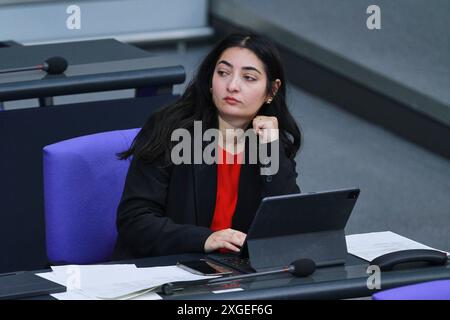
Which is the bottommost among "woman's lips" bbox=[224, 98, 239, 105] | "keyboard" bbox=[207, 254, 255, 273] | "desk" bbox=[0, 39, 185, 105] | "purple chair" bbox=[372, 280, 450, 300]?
"keyboard" bbox=[207, 254, 255, 273]

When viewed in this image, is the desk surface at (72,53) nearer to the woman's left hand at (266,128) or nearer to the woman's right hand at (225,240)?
the woman's left hand at (266,128)

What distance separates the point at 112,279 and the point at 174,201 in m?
0.56

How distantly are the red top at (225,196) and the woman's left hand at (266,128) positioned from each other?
0.09 metres

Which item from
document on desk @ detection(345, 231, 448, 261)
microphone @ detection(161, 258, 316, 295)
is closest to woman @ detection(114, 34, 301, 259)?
document on desk @ detection(345, 231, 448, 261)

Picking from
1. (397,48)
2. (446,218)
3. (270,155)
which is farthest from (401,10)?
(270,155)

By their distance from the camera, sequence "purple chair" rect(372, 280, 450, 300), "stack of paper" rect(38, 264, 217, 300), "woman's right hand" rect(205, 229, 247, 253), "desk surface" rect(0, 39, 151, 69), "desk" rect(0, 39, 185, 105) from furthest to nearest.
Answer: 1. "desk surface" rect(0, 39, 151, 69)
2. "desk" rect(0, 39, 185, 105)
3. "woman's right hand" rect(205, 229, 247, 253)
4. "stack of paper" rect(38, 264, 217, 300)
5. "purple chair" rect(372, 280, 450, 300)

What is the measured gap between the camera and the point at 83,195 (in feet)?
10.4

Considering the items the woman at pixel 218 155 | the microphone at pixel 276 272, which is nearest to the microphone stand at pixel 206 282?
the microphone at pixel 276 272

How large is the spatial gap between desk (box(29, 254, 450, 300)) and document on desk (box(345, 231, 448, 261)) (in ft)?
0.37

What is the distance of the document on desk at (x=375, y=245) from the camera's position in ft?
9.68

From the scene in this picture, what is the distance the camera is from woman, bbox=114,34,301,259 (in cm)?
313

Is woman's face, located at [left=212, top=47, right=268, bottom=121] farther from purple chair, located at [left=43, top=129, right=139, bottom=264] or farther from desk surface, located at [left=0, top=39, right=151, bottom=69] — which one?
desk surface, located at [left=0, top=39, right=151, bottom=69]

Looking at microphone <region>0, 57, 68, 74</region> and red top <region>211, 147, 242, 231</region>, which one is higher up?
microphone <region>0, 57, 68, 74</region>

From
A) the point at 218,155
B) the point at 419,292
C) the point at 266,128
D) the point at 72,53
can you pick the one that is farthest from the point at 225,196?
the point at 72,53
